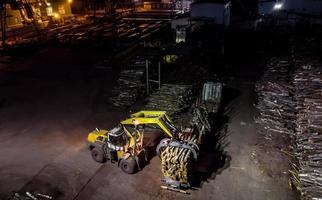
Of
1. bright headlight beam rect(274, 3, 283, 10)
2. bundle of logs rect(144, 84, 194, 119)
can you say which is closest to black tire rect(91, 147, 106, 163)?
bundle of logs rect(144, 84, 194, 119)

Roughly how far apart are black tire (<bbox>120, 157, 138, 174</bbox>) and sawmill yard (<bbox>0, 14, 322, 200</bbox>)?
0.35 meters

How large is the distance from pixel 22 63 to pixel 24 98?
34.2ft

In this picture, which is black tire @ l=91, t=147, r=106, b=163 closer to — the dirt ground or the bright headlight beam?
the dirt ground

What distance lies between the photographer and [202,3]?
125 ft

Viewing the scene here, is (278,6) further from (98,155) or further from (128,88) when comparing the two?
(98,155)

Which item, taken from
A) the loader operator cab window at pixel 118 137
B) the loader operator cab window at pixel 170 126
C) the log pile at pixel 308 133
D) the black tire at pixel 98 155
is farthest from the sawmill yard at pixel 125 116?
the loader operator cab window at pixel 170 126

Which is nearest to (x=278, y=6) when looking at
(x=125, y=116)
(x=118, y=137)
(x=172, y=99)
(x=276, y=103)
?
(x=276, y=103)

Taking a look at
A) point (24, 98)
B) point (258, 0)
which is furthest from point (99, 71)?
point (258, 0)

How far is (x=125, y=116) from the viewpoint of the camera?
20.1 meters

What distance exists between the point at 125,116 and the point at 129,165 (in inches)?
261

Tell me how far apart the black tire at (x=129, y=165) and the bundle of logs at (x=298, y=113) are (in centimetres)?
757

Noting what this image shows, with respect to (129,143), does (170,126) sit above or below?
above

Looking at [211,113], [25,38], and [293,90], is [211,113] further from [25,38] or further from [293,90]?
[25,38]

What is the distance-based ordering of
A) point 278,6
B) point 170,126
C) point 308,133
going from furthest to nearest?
point 278,6, point 308,133, point 170,126
